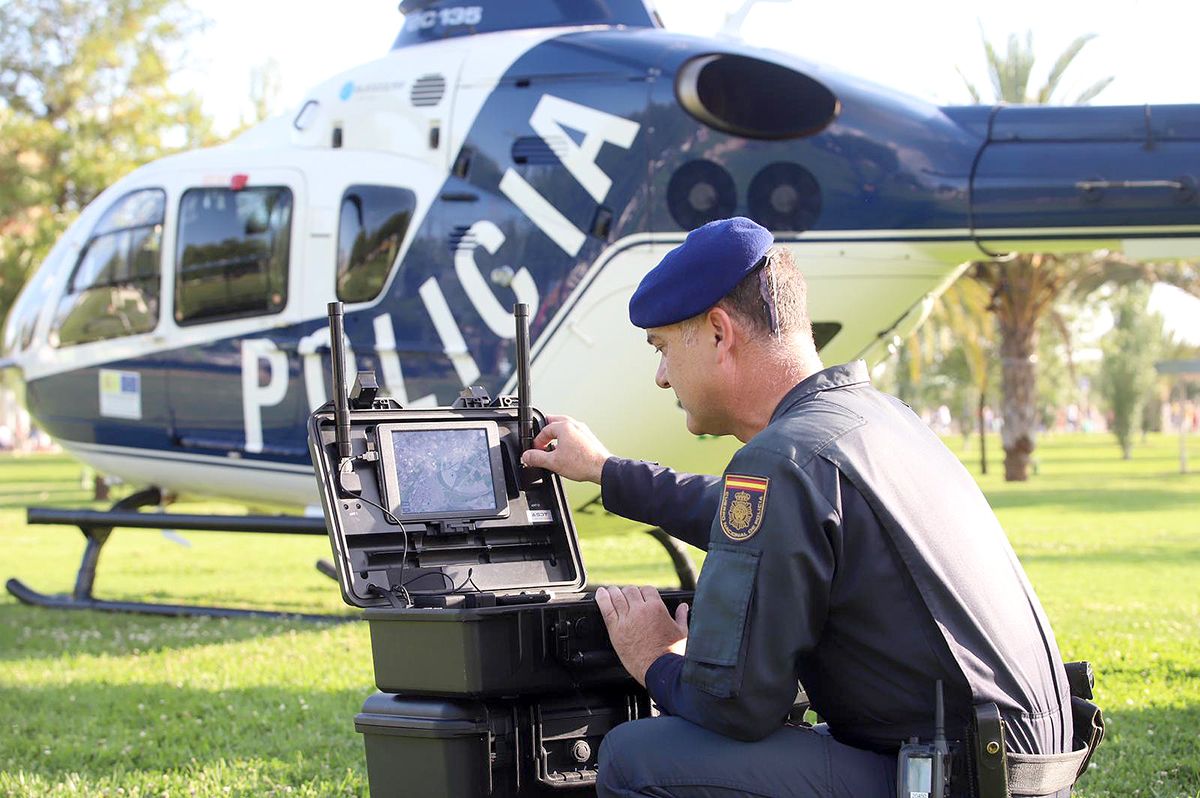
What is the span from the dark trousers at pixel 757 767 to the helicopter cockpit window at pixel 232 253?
601 cm

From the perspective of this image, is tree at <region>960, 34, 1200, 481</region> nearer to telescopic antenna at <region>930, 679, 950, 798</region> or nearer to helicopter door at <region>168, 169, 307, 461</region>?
helicopter door at <region>168, 169, 307, 461</region>

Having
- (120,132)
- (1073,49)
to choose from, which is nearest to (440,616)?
(1073,49)

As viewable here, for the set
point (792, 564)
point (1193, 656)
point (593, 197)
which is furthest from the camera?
point (593, 197)

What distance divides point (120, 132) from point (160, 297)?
22.7 metres

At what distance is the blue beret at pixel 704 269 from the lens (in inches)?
103

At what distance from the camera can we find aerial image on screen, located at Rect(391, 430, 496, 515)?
3.38 metres

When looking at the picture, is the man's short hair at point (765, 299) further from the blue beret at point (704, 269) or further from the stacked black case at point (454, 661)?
the stacked black case at point (454, 661)

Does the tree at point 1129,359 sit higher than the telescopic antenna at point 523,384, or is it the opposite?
the telescopic antenna at point 523,384

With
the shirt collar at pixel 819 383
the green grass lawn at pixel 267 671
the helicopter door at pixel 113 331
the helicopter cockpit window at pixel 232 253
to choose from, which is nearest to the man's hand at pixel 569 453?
the shirt collar at pixel 819 383

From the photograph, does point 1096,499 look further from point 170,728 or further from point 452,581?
point 452,581

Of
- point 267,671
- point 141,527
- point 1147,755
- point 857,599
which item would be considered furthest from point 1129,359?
point 857,599

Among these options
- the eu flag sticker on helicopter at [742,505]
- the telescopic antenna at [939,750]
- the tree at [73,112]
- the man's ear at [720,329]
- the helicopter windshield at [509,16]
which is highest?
the tree at [73,112]

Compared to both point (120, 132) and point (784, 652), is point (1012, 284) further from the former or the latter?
point (784, 652)

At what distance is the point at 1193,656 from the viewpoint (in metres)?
6.66
